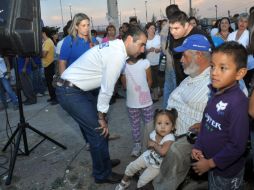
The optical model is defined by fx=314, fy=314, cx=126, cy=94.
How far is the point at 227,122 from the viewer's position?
2.04m

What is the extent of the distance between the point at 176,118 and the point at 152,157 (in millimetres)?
447

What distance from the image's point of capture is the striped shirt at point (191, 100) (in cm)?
285

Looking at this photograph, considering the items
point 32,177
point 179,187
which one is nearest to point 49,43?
point 32,177

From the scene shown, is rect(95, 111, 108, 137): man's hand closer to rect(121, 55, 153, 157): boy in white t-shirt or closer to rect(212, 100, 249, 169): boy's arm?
rect(121, 55, 153, 157): boy in white t-shirt

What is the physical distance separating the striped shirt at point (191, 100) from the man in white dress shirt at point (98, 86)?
62cm

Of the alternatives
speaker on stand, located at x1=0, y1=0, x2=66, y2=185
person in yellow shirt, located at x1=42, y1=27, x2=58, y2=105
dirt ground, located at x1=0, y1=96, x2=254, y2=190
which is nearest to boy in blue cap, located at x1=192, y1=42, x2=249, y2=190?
dirt ground, located at x1=0, y1=96, x2=254, y2=190

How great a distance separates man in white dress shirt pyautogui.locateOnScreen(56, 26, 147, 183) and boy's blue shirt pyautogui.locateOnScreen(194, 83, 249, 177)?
1.17m

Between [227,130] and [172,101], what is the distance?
47.2 inches

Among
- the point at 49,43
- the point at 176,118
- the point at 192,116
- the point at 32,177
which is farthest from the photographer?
the point at 49,43

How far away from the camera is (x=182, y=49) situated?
118 inches

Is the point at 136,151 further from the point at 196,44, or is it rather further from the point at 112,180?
the point at 196,44

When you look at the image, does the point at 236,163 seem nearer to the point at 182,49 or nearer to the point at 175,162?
the point at 175,162

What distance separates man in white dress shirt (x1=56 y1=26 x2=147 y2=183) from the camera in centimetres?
309

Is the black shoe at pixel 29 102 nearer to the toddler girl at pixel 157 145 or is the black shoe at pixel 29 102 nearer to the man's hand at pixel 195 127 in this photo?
the toddler girl at pixel 157 145
